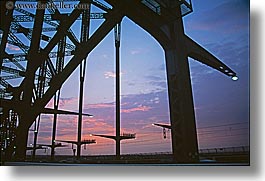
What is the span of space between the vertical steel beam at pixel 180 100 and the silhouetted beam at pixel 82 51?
1.17 ft

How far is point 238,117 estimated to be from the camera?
2.03 m

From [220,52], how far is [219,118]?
39 centimetres

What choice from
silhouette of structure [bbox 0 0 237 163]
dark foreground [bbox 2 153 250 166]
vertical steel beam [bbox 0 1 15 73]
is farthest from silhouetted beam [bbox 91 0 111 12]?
dark foreground [bbox 2 153 250 166]

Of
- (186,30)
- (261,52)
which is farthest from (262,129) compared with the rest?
(186,30)

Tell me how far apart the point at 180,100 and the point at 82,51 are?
66cm

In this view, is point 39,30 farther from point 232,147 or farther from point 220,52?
point 232,147

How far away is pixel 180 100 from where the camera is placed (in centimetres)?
213

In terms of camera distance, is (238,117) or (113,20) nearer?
(238,117)

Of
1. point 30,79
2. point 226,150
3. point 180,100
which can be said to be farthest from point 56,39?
point 226,150

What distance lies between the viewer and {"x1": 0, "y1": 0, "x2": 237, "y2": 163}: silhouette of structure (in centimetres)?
210

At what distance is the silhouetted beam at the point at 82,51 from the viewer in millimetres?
2154

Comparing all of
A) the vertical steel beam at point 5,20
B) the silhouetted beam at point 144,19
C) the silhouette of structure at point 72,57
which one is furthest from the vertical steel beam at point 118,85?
the vertical steel beam at point 5,20

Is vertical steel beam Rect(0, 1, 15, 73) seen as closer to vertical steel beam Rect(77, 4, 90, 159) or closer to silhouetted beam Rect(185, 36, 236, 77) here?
vertical steel beam Rect(77, 4, 90, 159)

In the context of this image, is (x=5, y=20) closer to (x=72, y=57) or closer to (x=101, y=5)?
(x=72, y=57)
